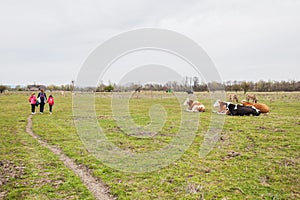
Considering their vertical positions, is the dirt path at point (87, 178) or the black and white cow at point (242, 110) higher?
the black and white cow at point (242, 110)

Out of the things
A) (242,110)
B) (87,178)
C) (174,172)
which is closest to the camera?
(87,178)

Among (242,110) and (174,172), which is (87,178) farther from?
(242,110)

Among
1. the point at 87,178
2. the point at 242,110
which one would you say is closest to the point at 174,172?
the point at 87,178

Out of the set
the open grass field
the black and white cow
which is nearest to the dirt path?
the open grass field

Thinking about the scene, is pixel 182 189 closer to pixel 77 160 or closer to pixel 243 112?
pixel 77 160

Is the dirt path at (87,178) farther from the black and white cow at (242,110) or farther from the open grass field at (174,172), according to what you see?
the black and white cow at (242,110)

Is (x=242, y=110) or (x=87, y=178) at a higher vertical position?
(x=242, y=110)

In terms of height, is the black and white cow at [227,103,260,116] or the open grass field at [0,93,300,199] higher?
the black and white cow at [227,103,260,116]

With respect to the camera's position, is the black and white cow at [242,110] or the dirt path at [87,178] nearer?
the dirt path at [87,178]

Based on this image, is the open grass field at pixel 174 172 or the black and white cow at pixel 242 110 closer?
the open grass field at pixel 174 172

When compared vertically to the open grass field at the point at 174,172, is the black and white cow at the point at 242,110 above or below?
above

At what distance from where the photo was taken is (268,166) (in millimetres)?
5906

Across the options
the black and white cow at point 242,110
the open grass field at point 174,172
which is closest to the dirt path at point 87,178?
the open grass field at point 174,172

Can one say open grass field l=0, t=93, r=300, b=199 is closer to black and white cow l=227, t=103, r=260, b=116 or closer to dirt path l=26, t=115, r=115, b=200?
dirt path l=26, t=115, r=115, b=200
